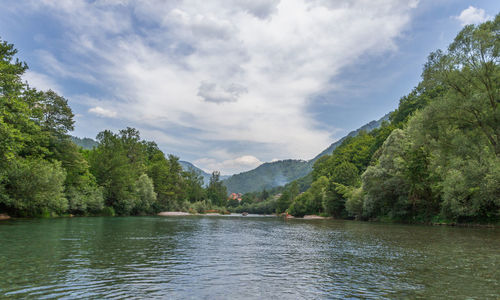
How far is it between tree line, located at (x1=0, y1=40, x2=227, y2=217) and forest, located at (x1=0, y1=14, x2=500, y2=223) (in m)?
0.15

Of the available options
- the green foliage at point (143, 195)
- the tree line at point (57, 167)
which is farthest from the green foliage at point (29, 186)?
the green foliage at point (143, 195)

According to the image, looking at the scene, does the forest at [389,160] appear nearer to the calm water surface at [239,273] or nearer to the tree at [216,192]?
the calm water surface at [239,273]

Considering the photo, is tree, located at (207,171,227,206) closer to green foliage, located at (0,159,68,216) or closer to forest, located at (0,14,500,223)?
forest, located at (0,14,500,223)

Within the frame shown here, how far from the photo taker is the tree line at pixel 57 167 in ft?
103

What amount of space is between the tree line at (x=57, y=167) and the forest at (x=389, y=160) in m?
0.15

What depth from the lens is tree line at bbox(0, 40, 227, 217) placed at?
31.3 meters

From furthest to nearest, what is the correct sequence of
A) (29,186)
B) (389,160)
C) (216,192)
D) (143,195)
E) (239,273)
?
(216,192)
(143,195)
(389,160)
(29,186)
(239,273)

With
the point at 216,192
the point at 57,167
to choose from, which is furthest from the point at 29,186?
the point at 216,192

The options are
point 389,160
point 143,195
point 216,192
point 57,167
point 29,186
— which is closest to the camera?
point 29,186

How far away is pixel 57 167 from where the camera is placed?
43031mm

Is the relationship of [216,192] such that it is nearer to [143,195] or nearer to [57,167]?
[143,195]

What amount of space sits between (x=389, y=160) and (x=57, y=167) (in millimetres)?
48934

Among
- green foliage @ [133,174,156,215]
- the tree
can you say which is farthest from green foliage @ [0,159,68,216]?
the tree

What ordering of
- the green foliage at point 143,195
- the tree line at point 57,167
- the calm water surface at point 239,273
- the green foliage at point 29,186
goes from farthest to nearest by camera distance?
the green foliage at point 143,195 → the green foliage at point 29,186 → the tree line at point 57,167 → the calm water surface at point 239,273
